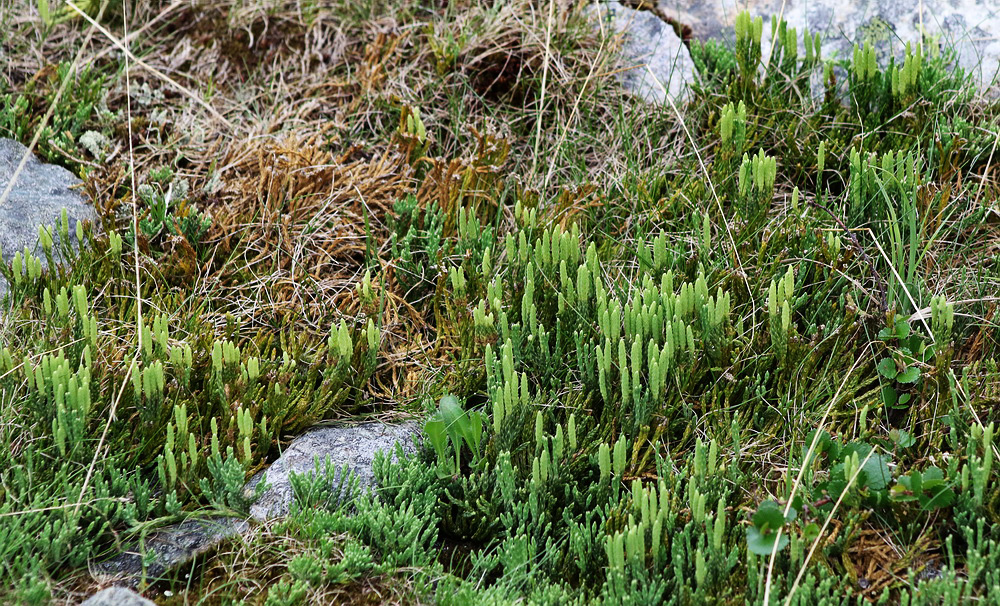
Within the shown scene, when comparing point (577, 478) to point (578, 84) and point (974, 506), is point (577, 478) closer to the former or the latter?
point (974, 506)

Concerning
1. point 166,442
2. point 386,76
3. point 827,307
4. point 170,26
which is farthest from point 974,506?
point 170,26

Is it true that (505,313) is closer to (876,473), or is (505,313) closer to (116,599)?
(876,473)

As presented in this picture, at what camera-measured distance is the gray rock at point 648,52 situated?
477 centimetres

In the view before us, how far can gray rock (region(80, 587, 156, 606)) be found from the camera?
241 centimetres

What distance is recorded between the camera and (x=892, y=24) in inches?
189

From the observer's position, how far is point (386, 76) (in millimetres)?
4918

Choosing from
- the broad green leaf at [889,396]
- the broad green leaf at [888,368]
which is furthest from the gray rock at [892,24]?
the broad green leaf at [889,396]

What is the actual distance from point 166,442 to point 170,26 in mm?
3227

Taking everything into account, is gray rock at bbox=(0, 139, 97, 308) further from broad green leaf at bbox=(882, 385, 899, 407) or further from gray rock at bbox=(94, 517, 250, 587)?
broad green leaf at bbox=(882, 385, 899, 407)

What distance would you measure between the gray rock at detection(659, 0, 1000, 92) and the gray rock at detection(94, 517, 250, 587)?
3547 millimetres

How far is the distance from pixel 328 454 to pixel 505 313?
0.84 m

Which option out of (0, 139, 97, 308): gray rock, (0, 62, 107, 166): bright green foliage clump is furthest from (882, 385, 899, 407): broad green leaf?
(0, 62, 107, 166): bright green foliage clump

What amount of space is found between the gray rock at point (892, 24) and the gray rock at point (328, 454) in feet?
9.45

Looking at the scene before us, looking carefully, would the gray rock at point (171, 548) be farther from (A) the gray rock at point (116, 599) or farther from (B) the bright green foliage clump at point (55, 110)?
(B) the bright green foliage clump at point (55, 110)
